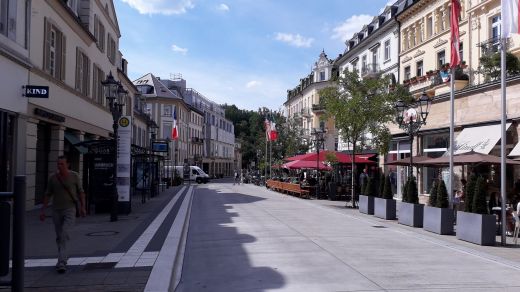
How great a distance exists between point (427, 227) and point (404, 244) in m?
3.35

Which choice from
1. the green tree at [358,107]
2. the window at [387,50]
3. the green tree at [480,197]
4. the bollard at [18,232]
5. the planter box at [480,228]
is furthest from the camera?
the window at [387,50]

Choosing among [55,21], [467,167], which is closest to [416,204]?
[467,167]

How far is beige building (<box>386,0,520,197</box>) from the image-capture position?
2073 centimetres

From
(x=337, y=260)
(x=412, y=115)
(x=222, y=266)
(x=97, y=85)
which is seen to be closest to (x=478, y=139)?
(x=412, y=115)

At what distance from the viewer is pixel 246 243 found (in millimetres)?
12141

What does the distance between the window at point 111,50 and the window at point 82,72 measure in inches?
249

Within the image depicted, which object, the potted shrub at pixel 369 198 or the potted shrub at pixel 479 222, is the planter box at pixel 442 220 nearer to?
the potted shrub at pixel 479 222

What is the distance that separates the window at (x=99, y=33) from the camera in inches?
1146

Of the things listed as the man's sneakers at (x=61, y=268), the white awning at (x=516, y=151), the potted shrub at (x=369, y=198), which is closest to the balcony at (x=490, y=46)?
the white awning at (x=516, y=151)

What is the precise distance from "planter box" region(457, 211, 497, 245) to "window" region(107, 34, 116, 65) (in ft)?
85.9

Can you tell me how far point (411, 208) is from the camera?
1653 cm

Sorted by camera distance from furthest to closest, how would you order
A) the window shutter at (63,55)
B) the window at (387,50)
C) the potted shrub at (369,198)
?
the window at (387,50) → the window shutter at (63,55) → the potted shrub at (369,198)

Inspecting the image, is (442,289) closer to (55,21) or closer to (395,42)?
(55,21)

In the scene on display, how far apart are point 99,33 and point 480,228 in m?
24.4
